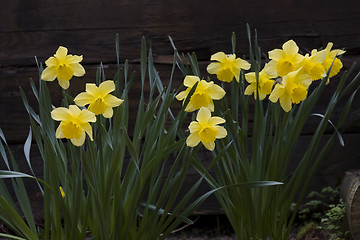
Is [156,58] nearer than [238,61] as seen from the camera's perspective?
No

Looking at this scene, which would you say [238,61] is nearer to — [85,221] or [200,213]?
[85,221]

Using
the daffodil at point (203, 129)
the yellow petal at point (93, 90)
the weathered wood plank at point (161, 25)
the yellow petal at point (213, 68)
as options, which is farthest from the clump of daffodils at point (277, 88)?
the weathered wood plank at point (161, 25)

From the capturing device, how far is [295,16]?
2211mm

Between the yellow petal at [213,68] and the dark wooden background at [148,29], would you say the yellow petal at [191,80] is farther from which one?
the dark wooden background at [148,29]

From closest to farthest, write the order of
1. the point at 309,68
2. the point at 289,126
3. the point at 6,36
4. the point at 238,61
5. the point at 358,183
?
the point at 309,68 < the point at 238,61 < the point at 289,126 < the point at 358,183 < the point at 6,36

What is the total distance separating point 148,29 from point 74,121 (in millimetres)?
1079

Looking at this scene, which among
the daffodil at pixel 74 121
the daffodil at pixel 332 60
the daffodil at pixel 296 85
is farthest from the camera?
the daffodil at pixel 332 60

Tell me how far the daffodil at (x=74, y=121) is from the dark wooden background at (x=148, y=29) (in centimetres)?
101

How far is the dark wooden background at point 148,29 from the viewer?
220cm

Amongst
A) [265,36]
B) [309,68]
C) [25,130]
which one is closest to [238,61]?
[309,68]

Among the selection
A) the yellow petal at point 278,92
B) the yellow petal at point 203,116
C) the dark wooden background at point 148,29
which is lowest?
the yellow petal at point 203,116

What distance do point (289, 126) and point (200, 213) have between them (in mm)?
792

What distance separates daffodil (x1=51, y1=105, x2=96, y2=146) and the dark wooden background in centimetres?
101

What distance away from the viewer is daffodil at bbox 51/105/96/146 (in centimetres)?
118
